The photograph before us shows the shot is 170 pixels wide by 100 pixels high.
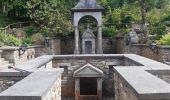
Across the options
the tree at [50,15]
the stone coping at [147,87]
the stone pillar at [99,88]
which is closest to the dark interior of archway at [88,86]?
the stone pillar at [99,88]

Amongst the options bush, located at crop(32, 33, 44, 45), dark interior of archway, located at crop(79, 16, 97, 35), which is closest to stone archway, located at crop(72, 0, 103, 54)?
bush, located at crop(32, 33, 44, 45)

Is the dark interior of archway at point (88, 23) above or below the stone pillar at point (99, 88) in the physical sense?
above

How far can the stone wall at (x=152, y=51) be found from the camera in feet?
47.5

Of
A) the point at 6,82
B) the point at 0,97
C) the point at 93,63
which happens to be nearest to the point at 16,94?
the point at 0,97

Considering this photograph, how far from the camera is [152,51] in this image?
16531mm

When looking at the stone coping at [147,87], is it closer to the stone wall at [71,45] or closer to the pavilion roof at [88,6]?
the pavilion roof at [88,6]

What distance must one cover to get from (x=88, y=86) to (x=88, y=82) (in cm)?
24

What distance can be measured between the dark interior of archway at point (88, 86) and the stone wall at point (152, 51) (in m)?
3.72

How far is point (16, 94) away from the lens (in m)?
4.52

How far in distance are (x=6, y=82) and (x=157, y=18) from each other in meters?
20.6

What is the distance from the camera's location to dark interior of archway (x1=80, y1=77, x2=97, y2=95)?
1269 cm

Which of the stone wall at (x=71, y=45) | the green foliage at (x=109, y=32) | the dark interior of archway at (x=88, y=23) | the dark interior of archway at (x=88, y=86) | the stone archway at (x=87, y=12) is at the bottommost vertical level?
the dark interior of archway at (x=88, y=86)

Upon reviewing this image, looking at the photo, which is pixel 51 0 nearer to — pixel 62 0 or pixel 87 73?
pixel 62 0

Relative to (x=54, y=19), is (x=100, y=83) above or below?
below
